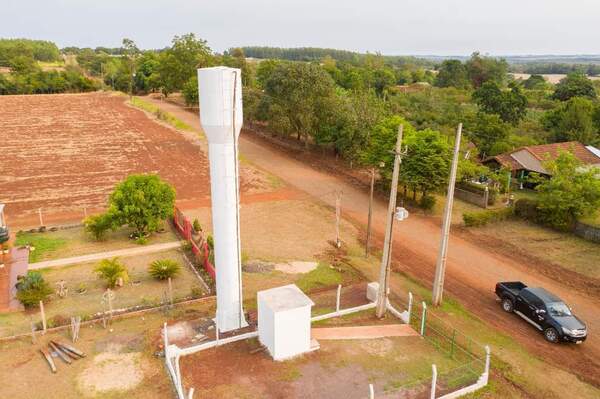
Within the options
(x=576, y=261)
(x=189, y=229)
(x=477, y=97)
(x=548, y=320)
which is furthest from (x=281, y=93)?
(x=477, y=97)

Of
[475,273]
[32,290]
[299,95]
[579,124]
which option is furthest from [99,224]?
[579,124]

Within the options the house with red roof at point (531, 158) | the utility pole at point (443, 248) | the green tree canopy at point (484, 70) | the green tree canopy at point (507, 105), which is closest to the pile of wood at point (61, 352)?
the utility pole at point (443, 248)

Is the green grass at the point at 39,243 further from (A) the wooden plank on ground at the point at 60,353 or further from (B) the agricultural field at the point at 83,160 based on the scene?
(A) the wooden plank on ground at the point at 60,353

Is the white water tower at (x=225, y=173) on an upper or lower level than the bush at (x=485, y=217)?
upper

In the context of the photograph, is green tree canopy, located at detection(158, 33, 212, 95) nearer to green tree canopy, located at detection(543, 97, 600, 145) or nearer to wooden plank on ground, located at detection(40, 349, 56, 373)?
green tree canopy, located at detection(543, 97, 600, 145)

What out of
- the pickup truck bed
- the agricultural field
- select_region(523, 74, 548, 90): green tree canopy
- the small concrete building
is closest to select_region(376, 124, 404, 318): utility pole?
the small concrete building

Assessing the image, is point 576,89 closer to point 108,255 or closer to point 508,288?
point 508,288
